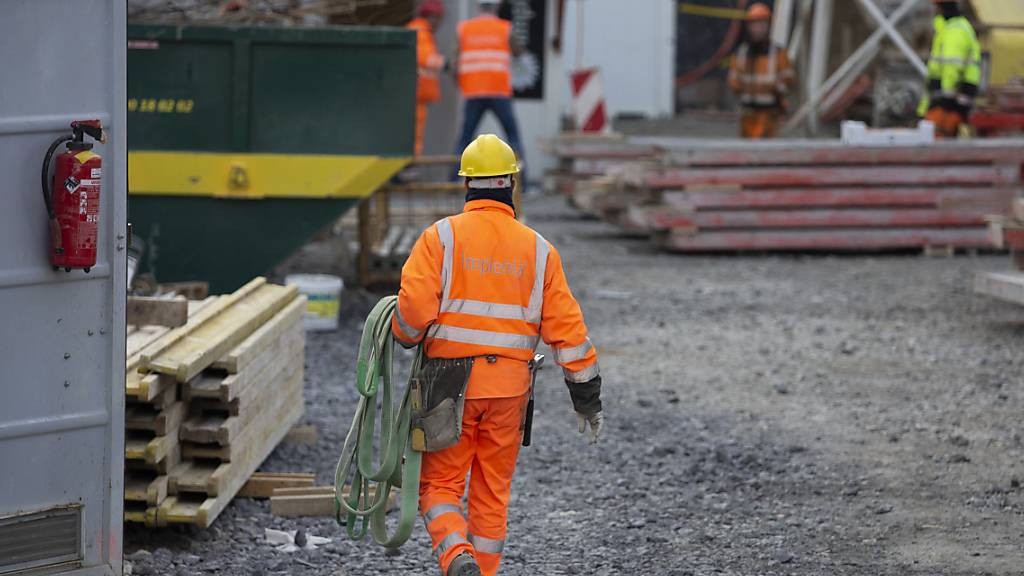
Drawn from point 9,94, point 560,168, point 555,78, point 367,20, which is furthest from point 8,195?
point 555,78

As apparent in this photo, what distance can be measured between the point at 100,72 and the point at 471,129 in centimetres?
950

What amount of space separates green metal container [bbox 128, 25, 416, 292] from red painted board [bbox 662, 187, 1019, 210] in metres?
4.68

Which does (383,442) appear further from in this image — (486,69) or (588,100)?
(588,100)

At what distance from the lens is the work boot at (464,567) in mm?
4582

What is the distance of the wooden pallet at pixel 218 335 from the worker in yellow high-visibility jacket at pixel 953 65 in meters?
8.39

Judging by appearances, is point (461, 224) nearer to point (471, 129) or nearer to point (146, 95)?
point (146, 95)

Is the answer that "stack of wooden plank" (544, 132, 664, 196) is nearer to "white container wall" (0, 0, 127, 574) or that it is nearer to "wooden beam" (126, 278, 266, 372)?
"wooden beam" (126, 278, 266, 372)

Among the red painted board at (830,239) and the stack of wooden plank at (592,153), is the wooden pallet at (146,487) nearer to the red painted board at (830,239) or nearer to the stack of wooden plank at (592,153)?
the red painted board at (830,239)

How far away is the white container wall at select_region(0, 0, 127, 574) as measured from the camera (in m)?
4.07

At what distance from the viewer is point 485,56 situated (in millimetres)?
13758

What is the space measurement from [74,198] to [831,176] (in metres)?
10.2

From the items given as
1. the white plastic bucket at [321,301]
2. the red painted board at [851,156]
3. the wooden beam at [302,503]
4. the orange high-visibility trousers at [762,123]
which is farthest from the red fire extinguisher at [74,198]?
the orange high-visibility trousers at [762,123]

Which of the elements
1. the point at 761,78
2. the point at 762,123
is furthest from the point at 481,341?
the point at 762,123

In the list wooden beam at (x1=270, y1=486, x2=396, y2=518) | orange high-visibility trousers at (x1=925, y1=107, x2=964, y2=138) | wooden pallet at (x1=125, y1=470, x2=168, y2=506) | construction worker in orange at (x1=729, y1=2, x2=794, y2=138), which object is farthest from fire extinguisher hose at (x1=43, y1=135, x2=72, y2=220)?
construction worker in orange at (x1=729, y1=2, x2=794, y2=138)
